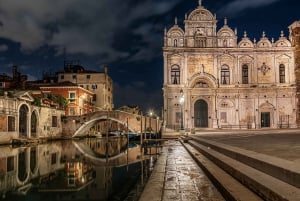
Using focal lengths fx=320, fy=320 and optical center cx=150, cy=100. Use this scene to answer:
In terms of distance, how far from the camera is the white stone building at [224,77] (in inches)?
1458

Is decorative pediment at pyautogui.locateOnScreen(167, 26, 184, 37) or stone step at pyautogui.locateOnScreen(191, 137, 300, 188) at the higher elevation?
decorative pediment at pyautogui.locateOnScreen(167, 26, 184, 37)

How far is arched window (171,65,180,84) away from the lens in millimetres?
37594

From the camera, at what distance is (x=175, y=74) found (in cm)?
3784

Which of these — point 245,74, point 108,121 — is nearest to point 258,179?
point 108,121

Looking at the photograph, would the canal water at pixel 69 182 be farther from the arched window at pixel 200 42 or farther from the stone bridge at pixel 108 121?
the arched window at pixel 200 42

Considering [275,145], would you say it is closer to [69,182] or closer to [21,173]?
[69,182]

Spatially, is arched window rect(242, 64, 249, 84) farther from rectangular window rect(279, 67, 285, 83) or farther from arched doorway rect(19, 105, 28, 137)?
arched doorway rect(19, 105, 28, 137)

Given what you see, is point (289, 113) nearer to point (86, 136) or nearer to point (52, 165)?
point (86, 136)

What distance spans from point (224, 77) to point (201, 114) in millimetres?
5262

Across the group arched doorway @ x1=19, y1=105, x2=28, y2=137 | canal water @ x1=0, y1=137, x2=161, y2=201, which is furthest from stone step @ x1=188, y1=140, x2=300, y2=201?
arched doorway @ x1=19, y1=105, x2=28, y2=137

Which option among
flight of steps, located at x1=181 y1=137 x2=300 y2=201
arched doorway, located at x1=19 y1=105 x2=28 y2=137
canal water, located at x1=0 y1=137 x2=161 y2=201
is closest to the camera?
flight of steps, located at x1=181 y1=137 x2=300 y2=201

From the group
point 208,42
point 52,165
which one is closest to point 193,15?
point 208,42

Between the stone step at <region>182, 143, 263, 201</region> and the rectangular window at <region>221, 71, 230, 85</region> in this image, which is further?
the rectangular window at <region>221, 71, 230, 85</region>

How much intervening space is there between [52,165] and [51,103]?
22938 millimetres
